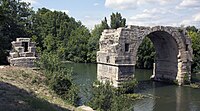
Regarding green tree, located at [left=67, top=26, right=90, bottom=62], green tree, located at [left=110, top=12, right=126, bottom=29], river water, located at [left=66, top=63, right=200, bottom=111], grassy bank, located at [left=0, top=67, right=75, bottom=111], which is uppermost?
green tree, located at [left=110, top=12, right=126, bottom=29]

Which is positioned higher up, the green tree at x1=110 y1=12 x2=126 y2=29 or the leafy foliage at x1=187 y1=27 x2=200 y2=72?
the green tree at x1=110 y1=12 x2=126 y2=29

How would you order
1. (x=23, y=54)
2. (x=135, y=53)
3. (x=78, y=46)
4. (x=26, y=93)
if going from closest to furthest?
(x=26, y=93) < (x=23, y=54) < (x=135, y=53) < (x=78, y=46)

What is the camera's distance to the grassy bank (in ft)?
39.4

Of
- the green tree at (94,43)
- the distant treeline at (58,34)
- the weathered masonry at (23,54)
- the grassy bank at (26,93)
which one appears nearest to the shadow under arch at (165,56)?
the distant treeline at (58,34)

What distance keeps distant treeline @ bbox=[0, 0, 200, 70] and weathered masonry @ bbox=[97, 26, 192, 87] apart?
633 cm

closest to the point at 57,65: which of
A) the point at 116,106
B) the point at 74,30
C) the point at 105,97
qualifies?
the point at 105,97

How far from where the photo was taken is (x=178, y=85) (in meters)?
36.6

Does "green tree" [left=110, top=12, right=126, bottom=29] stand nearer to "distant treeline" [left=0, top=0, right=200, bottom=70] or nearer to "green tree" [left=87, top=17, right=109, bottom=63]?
"distant treeline" [left=0, top=0, right=200, bottom=70]

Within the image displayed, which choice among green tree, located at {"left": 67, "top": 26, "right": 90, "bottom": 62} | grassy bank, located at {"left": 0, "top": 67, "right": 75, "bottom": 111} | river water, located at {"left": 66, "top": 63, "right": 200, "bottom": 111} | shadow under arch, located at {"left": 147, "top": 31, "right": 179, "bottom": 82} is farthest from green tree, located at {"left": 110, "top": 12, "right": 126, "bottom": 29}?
grassy bank, located at {"left": 0, "top": 67, "right": 75, "bottom": 111}

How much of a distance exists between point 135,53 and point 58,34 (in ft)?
164

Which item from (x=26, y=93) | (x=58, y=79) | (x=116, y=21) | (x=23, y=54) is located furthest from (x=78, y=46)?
(x=26, y=93)

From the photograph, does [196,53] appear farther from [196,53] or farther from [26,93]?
[26,93]

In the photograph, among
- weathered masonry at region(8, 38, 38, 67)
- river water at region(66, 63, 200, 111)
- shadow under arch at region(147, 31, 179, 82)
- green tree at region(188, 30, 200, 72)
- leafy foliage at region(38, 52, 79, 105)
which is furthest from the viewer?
green tree at region(188, 30, 200, 72)

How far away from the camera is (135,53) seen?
104 ft
